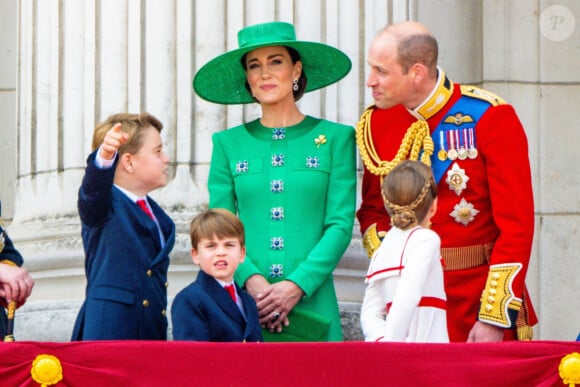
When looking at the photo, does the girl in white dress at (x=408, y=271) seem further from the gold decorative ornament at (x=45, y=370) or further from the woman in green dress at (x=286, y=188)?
the gold decorative ornament at (x=45, y=370)

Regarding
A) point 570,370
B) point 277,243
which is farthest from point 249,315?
point 570,370

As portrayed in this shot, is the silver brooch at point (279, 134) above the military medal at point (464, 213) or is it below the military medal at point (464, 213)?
above

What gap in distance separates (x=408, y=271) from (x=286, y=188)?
1.01m

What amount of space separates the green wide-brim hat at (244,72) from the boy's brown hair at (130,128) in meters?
0.47

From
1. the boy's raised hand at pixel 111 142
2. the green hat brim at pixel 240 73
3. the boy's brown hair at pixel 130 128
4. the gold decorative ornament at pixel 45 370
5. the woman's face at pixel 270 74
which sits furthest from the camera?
the green hat brim at pixel 240 73

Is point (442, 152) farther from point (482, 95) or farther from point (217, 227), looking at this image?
point (217, 227)

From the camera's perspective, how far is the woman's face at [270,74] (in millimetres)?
6910

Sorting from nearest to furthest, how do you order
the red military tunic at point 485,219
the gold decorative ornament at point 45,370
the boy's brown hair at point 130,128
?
the gold decorative ornament at point 45,370 < the red military tunic at point 485,219 < the boy's brown hair at point 130,128

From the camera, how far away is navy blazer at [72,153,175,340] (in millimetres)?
6348

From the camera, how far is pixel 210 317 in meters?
6.19

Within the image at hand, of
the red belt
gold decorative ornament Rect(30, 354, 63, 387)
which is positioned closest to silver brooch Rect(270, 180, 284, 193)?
the red belt

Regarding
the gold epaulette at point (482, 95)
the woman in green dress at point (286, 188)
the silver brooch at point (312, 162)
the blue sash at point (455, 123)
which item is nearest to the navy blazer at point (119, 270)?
the woman in green dress at point (286, 188)

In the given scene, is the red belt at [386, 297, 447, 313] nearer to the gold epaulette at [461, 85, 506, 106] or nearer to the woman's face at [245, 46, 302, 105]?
the gold epaulette at [461, 85, 506, 106]

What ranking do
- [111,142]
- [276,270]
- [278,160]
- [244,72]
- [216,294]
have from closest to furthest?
[111,142]
[216,294]
[276,270]
[278,160]
[244,72]
